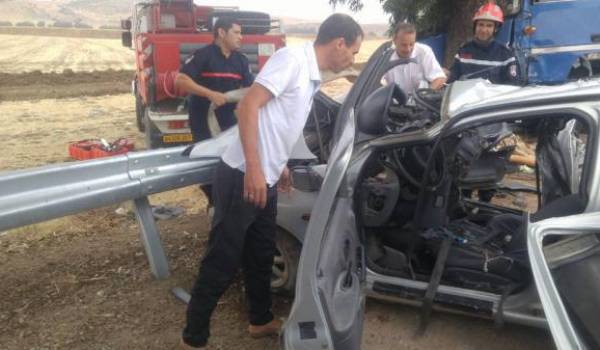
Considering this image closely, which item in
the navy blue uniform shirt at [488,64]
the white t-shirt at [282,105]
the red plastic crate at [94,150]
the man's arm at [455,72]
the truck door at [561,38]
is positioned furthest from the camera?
the truck door at [561,38]

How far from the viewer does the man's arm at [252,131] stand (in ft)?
7.70

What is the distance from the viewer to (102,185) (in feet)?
9.55

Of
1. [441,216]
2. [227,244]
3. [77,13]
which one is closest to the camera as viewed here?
[227,244]

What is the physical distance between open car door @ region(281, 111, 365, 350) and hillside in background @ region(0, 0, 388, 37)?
69482mm

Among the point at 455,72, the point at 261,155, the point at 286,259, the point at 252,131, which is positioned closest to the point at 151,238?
the point at 286,259

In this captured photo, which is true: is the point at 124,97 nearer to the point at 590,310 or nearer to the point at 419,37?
the point at 419,37

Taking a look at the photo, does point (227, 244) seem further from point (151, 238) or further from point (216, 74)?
point (216, 74)

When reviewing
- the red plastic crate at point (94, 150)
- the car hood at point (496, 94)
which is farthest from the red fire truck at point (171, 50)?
the car hood at point (496, 94)

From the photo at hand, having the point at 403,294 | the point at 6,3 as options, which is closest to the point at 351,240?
the point at 403,294

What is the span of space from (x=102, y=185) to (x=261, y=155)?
994 mm

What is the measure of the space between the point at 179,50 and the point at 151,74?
1.63 ft

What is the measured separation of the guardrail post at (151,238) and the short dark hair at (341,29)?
5.36ft

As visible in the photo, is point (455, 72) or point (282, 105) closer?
point (282, 105)

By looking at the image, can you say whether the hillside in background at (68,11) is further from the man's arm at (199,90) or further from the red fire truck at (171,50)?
the man's arm at (199,90)
